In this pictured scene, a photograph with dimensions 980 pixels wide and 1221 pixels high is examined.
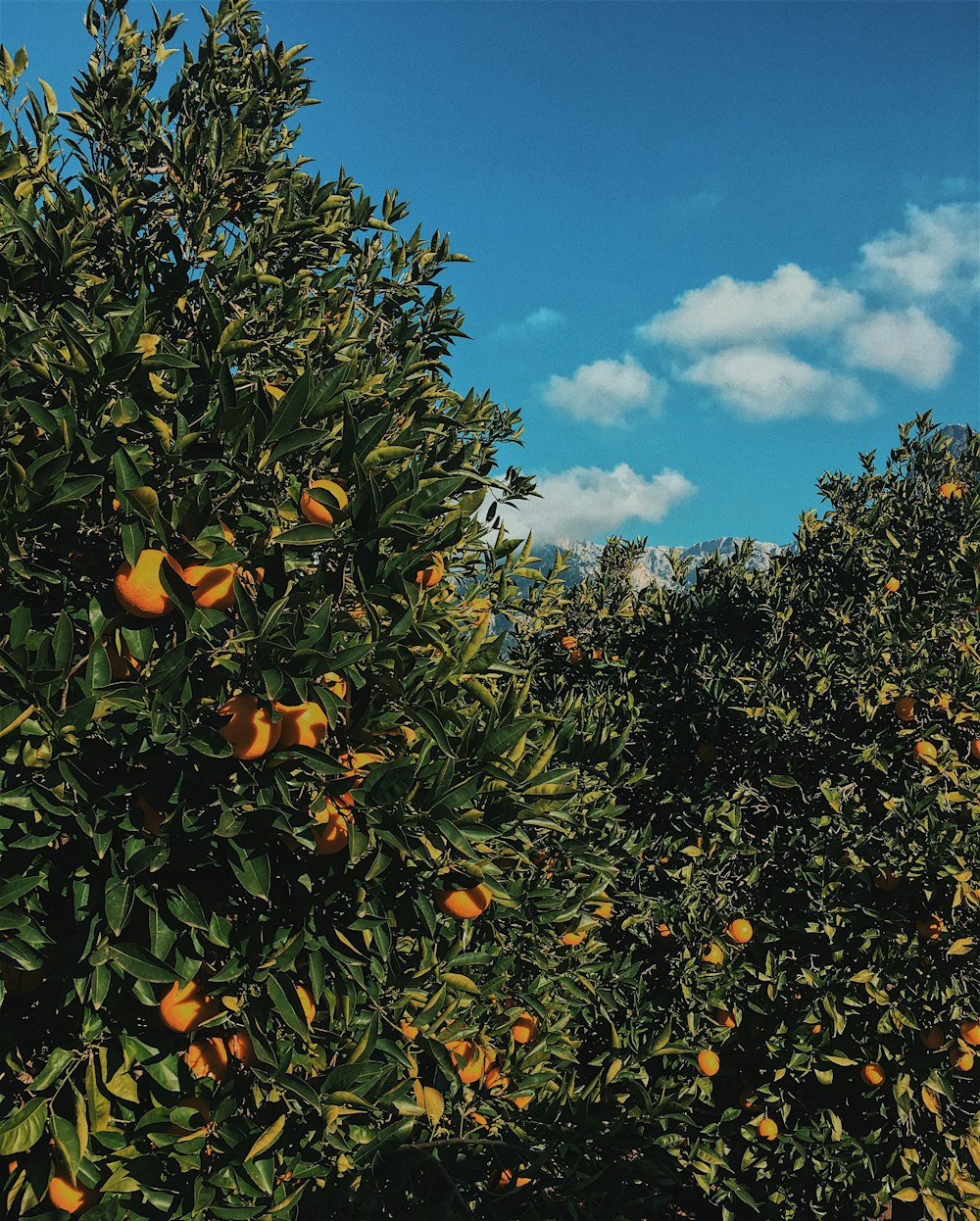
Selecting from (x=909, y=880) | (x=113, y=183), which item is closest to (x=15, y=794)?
(x=113, y=183)

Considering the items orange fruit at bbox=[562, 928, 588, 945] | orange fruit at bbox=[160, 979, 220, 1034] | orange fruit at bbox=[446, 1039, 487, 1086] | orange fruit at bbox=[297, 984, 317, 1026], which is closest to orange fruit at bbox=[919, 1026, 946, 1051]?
orange fruit at bbox=[562, 928, 588, 945]

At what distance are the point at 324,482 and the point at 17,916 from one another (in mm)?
1059

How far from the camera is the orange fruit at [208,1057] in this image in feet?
6.15

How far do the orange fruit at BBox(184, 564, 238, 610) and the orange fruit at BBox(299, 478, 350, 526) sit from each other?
21cm

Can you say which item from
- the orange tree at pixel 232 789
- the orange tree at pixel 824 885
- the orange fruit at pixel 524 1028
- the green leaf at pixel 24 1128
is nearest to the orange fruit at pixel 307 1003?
the orange tree at pixel 232 789

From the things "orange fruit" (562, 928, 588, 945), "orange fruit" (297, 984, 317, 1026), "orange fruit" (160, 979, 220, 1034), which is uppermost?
"orange fruit" (562, 928, 588, 945)

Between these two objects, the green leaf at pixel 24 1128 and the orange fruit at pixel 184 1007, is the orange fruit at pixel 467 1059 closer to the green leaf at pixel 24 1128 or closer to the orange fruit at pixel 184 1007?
the orange fruit at pixel 184 1007

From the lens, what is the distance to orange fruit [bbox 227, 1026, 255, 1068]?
185 cm

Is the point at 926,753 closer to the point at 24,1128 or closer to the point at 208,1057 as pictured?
the point at 208,1057

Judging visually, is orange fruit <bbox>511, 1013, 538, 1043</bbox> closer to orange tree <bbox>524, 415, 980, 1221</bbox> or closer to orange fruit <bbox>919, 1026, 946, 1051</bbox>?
orange tree <bbox>524, 415, 980, 1221</bbox>

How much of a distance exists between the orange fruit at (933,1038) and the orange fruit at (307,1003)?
324 centimetres

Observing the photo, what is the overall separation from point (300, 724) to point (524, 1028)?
1794mm

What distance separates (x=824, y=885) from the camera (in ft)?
13.0

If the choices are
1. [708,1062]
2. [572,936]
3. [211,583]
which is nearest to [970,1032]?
[708,1062]
